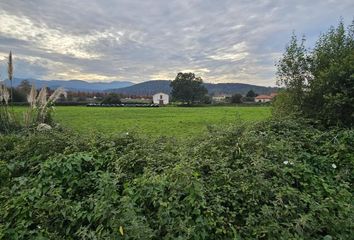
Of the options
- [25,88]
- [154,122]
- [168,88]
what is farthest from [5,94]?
[168,88]

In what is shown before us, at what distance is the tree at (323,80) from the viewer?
5.51 metres

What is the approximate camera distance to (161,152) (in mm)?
Answer: 4352

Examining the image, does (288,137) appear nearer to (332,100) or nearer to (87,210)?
(332,100)

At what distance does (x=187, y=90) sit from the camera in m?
79.1

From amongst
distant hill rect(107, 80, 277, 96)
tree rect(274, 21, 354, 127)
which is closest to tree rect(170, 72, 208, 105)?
distant hill rect(107, 80, 277, 96)

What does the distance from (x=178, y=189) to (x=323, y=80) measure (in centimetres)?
410

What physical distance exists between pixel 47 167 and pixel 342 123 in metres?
5.06

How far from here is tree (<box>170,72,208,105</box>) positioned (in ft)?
260

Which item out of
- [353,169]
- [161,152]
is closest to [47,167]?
[161,152]

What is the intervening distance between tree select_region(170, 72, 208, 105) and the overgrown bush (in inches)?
2951

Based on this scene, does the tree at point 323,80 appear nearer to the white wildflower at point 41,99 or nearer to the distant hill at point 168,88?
the white wildflower at point 41,99

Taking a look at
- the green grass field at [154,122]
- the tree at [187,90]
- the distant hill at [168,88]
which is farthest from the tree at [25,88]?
the distant hill at [168,88]

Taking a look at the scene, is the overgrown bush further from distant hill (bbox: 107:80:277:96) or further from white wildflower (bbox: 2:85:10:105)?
distant hill (bbox: 107:80:277:96)

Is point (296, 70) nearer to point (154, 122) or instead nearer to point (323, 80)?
point (323, 80)
